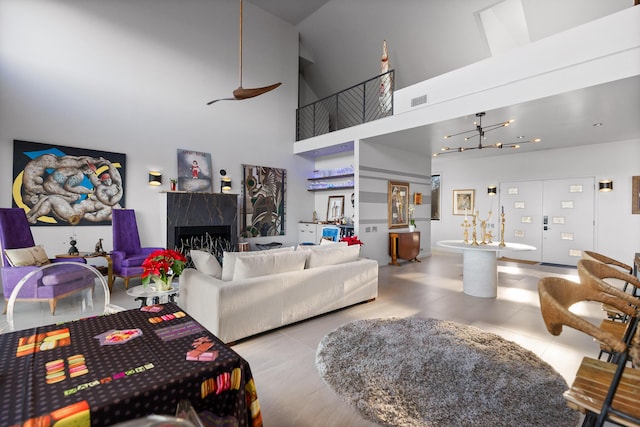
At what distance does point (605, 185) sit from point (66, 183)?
10.9m

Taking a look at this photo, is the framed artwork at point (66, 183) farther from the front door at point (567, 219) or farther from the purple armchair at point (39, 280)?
the front door at point (567, 219)

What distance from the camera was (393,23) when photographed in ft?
23.5

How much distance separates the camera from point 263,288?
311 centimetres

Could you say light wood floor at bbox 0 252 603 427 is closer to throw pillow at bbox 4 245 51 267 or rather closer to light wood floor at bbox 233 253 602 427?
light wood floor at bbox 233 253 602 427

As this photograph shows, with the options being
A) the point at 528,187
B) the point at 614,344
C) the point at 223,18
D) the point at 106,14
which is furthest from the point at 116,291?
the point at 528,187

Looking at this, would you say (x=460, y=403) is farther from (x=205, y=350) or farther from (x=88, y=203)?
(x=88, y=203)

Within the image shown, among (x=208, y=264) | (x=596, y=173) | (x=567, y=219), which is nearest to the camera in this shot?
(x=208, y=264)

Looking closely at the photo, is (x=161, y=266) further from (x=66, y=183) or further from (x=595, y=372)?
(x=66, y=183)

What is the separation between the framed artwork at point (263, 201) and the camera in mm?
7457

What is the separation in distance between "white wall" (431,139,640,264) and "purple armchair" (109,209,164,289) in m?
8.40

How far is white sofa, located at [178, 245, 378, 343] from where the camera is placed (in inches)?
114

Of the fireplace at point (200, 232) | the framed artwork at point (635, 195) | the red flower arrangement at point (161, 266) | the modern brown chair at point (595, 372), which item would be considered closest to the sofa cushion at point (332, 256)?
the red flower arrangement at point (161, 266)

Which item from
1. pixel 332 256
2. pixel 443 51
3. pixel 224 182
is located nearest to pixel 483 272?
pixel 332 256

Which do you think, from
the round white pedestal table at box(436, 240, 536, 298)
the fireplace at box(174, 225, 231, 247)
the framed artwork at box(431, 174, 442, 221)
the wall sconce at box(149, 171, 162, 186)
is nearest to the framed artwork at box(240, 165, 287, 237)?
the fireplace at box(174, 225, 231, 247)
